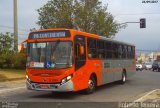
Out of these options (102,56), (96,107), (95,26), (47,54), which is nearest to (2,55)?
(95,26)

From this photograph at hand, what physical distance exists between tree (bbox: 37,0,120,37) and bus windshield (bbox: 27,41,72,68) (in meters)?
32.0

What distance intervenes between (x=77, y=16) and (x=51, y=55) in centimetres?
3341

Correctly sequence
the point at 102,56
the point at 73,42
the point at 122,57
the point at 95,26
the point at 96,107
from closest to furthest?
1. the point at 96,107
2. the point at 73,42
3. the point at 102,56
4. the point at 122,57
5. the point at 95,26

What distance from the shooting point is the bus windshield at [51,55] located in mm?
18031

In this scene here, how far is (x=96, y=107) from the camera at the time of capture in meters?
15.1

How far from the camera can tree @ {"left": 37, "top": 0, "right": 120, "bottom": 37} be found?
5078 centimetres

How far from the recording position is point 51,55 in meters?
18.2

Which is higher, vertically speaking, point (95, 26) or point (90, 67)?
point (95, 26)

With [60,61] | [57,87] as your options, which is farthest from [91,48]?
[57,87]

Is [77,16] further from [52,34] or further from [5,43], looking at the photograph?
[52,34]

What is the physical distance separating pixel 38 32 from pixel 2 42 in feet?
76.0

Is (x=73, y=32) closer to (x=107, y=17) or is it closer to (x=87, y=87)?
(x=87, y=87)

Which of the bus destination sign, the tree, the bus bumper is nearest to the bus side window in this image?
the bus destination sign

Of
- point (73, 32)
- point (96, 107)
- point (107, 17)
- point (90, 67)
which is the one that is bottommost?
point (96, 107)
